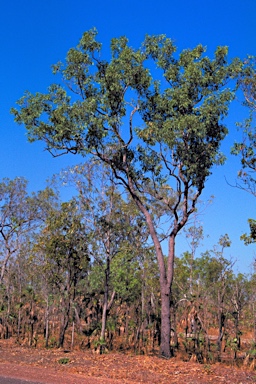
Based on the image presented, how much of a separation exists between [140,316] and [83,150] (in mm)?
9398

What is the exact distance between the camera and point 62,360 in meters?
13.2

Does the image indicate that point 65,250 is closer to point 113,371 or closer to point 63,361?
point 63,361

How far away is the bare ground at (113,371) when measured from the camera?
1063 centimetres

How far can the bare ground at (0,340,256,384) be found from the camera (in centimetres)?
1063

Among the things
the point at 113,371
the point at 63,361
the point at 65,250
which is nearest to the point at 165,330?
the point at 113,371

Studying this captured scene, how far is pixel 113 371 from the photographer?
11797 millimetres

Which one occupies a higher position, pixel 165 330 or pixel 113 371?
pixel 165 330

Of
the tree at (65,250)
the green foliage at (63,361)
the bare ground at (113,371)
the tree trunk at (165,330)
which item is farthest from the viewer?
the tree at (65,250)

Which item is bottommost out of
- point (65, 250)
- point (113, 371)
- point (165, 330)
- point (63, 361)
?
point (113, 371)

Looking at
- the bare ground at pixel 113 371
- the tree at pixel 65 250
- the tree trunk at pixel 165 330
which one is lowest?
the bare ground at pixel 113 371

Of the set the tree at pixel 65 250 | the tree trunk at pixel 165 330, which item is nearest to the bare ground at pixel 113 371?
the tree trunk at pixel 165 330

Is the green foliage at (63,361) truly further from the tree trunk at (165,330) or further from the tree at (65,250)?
the tree at (65,250)

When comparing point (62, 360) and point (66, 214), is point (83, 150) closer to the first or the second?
point (66, 214)

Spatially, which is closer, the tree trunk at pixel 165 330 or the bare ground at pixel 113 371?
the bare ground at pixel 113 371
